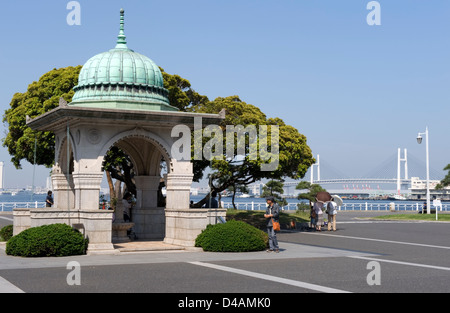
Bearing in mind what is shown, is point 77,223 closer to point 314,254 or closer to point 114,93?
point 114,93

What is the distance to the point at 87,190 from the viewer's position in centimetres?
1802

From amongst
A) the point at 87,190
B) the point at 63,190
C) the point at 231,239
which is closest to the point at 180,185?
the point at 231,239

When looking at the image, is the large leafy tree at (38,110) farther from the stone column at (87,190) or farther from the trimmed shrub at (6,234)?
the stone column at (87,190)

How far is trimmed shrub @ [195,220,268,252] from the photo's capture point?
17750mm

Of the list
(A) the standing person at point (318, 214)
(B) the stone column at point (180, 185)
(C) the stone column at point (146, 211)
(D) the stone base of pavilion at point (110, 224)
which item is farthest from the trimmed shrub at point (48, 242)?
(A) the standing person at point (318, 214)

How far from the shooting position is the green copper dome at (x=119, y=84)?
18703mm

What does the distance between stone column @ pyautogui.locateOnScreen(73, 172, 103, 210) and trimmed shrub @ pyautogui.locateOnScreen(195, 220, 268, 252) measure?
3450mm

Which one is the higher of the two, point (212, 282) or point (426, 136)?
point (426, 136)

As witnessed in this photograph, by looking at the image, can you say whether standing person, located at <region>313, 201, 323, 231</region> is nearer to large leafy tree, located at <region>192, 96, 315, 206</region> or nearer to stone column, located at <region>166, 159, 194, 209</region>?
large leafy tree, located at <region>192, 96, 315, 206</region>

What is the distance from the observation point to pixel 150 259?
52.1 feet

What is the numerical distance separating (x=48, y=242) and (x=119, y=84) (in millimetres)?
5658

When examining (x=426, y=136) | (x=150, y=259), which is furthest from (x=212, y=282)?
(x=426, y=136)

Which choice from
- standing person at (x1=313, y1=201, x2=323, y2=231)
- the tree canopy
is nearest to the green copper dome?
the tree canopy
